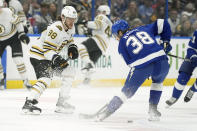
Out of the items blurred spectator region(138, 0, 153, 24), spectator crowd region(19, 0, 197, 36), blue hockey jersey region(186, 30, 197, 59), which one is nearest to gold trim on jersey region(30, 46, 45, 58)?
blue hockey jersey region(186, 30, 197, 59)

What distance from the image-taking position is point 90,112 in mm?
6430

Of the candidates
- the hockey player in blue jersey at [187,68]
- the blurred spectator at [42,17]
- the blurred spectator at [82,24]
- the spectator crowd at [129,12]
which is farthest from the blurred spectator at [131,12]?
the hockey player in blue jersey at [187,68]

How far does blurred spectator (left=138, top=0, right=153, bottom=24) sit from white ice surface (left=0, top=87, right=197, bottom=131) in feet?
9.58

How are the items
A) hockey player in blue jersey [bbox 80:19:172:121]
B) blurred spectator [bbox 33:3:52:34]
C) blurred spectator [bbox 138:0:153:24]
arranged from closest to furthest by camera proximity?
1. hockey player in blue jersey [bbox 80:19:172:121]
2. blurred spectator [bbox 33:3:52:34]
3. blurred spectator [bbox 138:0:153:24]

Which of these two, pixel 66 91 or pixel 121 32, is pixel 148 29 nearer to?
pixel 121 32

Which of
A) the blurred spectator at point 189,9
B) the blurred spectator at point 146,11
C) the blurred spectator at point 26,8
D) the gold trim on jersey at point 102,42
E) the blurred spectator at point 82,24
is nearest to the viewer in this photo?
the blurred spectator at point 26,8

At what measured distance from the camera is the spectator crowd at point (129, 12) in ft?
30.8

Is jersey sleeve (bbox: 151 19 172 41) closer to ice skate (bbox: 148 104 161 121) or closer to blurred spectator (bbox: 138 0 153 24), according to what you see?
ice skate (bbox: 148 104 161 121)

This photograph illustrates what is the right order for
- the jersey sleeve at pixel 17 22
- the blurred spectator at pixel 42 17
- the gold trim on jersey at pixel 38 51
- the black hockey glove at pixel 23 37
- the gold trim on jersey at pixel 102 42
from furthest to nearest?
the gold trim on jersey at pixel 102 42 → the blurred spectator at pixel 42 17 → the black hockey glove at pixel 23 37 → the jersey sleeve at pixel 17 22 → the gold trim on jersey at pixel 38 51

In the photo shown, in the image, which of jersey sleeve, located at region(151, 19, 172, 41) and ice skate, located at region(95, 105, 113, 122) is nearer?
ice skate, located at region(95, 105, 113, 122)

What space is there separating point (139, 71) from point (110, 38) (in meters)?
5.05

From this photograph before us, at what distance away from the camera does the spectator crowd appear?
9375mm

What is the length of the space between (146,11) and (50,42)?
5576 mm

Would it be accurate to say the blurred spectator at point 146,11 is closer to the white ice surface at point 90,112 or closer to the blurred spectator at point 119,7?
the blurred spectator at point 119,7
